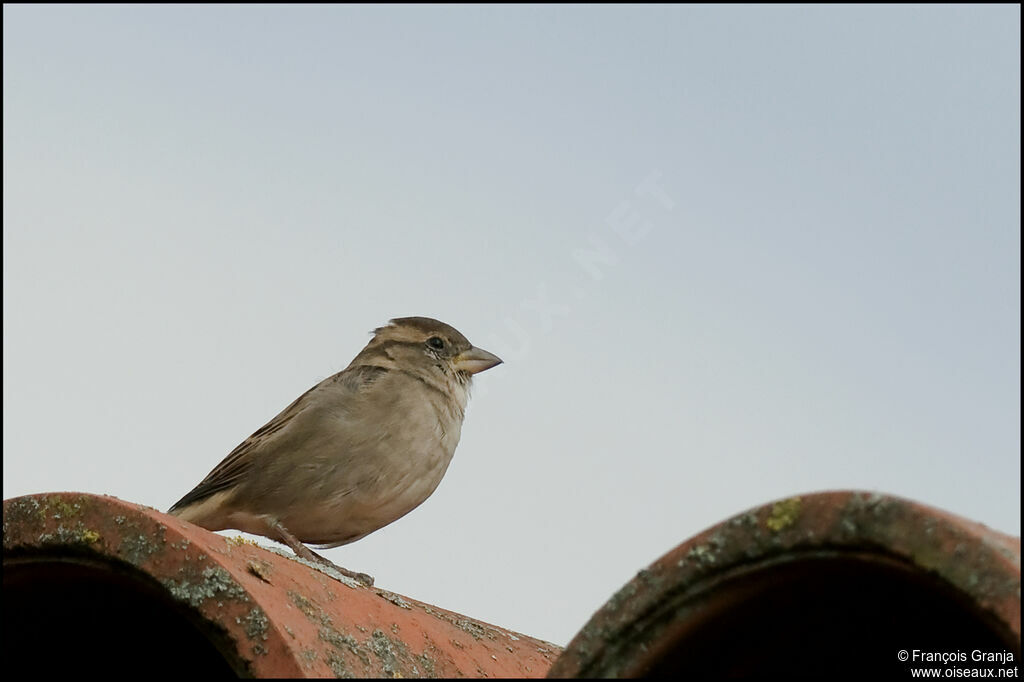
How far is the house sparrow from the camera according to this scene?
4820 millimetres

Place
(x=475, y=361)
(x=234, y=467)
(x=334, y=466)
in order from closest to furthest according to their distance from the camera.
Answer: (x=334, y=466) < (x=234, y=467) < (x=475, y=361)

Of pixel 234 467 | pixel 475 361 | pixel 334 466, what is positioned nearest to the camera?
pixel 334 466

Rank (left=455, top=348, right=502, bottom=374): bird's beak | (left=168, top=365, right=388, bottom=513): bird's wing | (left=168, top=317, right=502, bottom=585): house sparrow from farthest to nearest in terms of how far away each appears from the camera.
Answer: (left=455, top=348, right=502, bottom=374): bird's beak < (left=168, top=365, right=388, bottom=513): bird's wing < (left=168, top=317, right=502, bottom=585): house sparrow

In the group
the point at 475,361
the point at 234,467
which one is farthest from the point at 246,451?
the point at 475,361

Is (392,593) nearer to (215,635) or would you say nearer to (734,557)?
(215,635)

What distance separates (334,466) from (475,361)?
128cm

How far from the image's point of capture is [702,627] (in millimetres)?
2285

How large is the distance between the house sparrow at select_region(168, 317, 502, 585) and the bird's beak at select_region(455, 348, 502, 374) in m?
0.54

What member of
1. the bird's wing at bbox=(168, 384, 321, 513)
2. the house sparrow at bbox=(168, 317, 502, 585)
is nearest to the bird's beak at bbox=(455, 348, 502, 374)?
the house sparrow at bbox=(168, 317, 502, 585)

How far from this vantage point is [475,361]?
5957 millimetres

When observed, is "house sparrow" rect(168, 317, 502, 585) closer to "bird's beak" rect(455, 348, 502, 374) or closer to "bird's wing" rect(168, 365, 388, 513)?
"bird's wing" rect(168, 365, 388, 513)

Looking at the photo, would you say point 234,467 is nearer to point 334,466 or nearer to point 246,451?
point 246,451

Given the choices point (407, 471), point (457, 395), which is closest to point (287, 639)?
point (407, 471)

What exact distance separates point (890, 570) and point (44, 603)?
1863 millimetres
